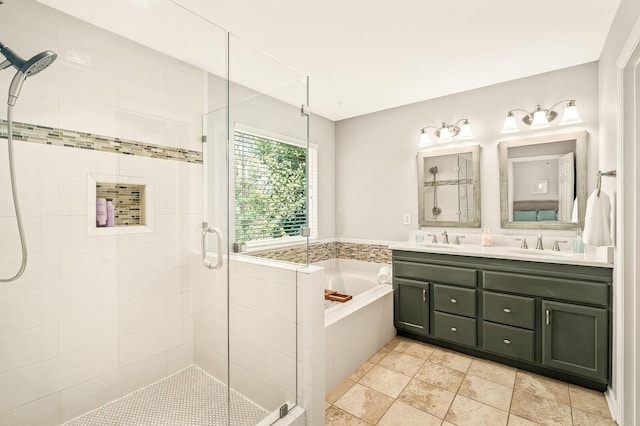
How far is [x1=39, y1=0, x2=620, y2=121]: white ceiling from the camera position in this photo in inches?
71.6

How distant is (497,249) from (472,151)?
995mm

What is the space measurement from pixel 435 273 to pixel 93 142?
2.57 meters

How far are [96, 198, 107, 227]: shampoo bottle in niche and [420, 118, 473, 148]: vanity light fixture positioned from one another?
2871mm

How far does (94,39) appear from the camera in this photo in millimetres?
1512

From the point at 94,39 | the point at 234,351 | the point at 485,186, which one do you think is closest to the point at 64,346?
the point at 234,351

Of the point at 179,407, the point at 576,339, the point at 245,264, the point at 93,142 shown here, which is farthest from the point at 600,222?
the point at 93,142

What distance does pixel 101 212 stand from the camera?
1541mm

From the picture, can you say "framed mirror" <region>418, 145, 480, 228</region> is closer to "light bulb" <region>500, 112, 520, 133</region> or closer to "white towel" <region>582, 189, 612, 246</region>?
"light bulb" <region>500, 112, 520, 133</region>

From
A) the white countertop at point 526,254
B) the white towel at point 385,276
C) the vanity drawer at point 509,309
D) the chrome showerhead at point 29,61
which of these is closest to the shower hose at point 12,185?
the chrome showerhead at point 29,61

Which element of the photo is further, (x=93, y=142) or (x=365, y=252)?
(x=365, y=252)

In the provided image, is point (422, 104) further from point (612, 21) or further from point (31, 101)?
point (31, 101)

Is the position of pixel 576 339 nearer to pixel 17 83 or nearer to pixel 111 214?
pixel 111 214

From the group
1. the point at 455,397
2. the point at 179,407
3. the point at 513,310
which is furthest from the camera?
the point at 513,310

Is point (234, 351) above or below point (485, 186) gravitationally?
below
